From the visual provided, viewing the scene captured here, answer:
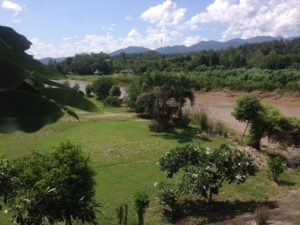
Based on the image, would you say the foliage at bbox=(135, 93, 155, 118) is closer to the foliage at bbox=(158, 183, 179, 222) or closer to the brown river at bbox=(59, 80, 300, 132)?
the brown river at bbox=(59, 80, 300, 132)

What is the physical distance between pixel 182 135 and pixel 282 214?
35.9 feet

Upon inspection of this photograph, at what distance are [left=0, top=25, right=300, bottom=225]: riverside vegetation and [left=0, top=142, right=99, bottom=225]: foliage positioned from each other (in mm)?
18

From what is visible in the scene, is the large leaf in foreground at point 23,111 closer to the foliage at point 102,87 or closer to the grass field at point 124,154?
the grass field at point 124,154

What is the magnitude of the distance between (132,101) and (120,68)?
145ft

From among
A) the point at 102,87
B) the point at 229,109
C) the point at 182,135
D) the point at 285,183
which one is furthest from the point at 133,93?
the point at 285,183

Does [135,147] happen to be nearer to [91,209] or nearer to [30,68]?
[91,209]

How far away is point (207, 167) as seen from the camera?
10.2 meters

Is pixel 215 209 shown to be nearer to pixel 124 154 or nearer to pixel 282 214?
pixel 282 214

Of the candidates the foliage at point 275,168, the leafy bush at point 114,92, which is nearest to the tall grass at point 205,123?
the foliage at point 275,168

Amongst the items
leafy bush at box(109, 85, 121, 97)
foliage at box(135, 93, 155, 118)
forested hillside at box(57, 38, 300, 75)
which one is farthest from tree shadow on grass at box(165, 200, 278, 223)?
forested hillside at box(57, 38, 300, 75)

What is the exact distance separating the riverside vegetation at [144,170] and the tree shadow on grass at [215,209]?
0.02 metres

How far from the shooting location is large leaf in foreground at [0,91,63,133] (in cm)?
39

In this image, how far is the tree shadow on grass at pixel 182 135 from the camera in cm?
1874

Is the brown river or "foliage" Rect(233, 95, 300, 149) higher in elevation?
"foliage" Rect(233, 95, 300, 149)
